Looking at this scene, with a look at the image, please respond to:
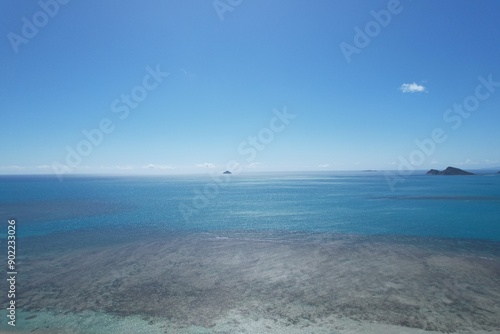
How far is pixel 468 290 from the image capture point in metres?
19.4

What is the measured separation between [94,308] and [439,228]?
1735 inches

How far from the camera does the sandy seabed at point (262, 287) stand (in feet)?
52.2

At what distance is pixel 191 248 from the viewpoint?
3189 centimetres

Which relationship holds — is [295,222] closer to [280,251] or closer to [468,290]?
[280,251]

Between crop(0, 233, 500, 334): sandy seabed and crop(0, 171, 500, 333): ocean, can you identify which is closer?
crop(0, 233, 500, 334): sandy seabed

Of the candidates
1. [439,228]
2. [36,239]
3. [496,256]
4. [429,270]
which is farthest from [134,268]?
[439,228]

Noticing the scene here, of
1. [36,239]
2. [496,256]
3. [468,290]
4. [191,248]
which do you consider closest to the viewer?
[468,290]

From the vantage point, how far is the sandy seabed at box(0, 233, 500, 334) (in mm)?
15898

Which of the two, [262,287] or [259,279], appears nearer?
[262,287]

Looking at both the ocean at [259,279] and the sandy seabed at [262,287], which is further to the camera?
the ocean at [259,279]

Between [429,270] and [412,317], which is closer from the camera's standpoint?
[412,317]

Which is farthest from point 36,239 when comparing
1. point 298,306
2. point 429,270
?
point 429,270

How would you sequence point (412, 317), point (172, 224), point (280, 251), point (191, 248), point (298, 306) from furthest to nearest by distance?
1. point (172, 224)
2. point (191, 248)
3. point (280, 251)
4. point (298, 306)
5. point (412, 317)

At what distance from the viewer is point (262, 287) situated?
67.8 ft
